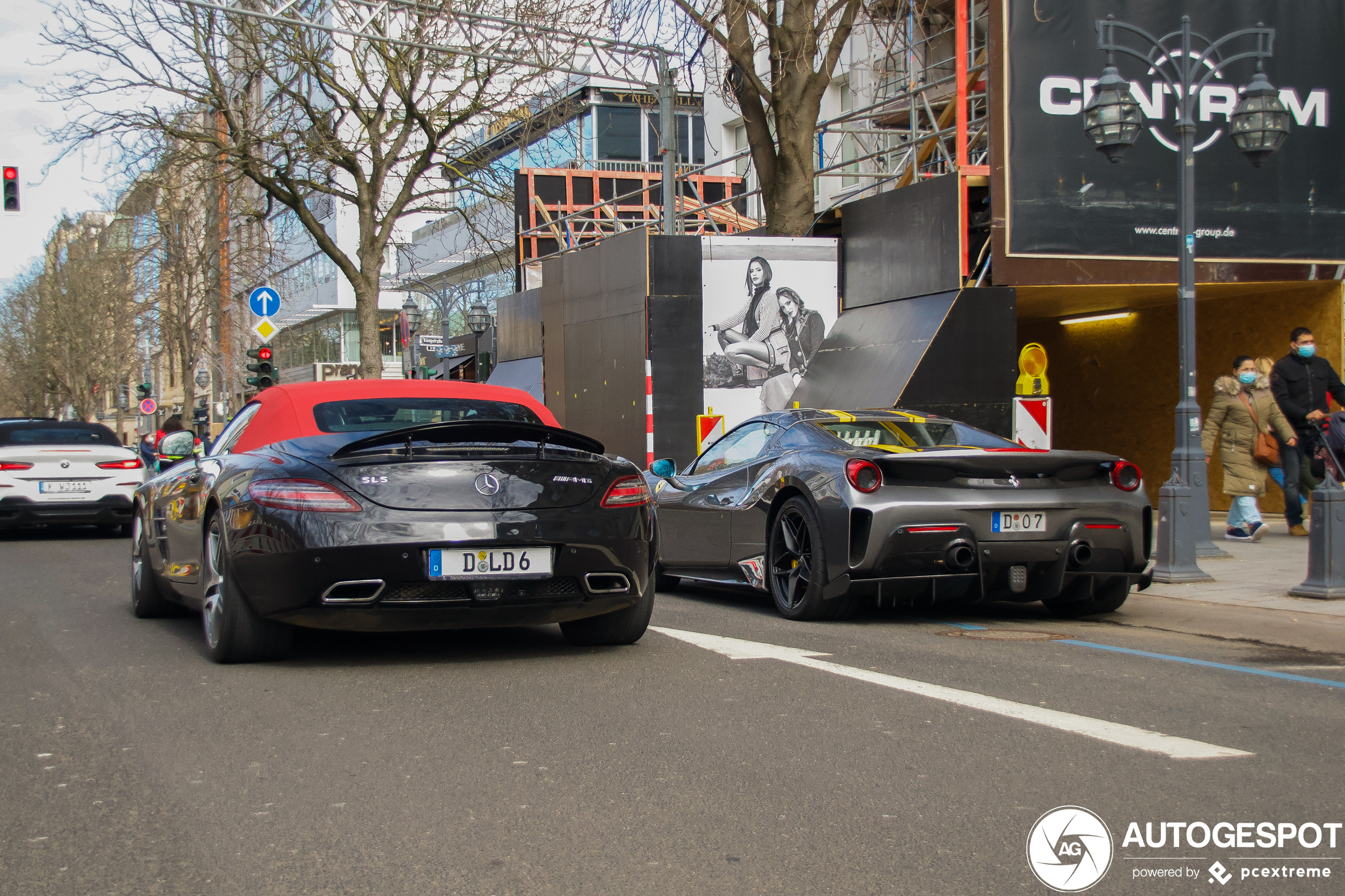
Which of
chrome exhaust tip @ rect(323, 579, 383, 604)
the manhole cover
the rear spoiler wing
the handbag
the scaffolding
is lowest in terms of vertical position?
the manhole cover

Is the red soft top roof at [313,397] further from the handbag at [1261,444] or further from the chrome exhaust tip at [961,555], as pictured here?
the handbag at [1261,444]

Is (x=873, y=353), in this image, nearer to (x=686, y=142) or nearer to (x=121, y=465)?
(x=121, y=465)

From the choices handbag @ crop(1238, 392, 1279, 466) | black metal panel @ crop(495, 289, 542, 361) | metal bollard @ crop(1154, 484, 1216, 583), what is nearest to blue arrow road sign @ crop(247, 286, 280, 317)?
black metal panel @ crop(495, 289, 542, 361)

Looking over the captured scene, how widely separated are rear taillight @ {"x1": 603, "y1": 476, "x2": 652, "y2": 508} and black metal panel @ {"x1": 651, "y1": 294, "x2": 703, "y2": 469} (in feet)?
37.3

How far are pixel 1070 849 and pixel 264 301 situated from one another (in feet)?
69.2

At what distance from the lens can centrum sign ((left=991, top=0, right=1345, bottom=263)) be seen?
1467cm

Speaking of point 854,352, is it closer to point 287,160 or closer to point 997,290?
→ point 997,290

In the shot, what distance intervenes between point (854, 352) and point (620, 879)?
13.6 meters

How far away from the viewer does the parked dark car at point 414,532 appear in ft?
18.2

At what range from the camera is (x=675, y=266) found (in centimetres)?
1767

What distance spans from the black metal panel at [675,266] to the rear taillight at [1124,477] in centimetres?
1040

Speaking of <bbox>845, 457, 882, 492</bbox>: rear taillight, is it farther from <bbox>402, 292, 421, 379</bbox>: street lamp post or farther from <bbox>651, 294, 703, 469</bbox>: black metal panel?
<bbox>402, 292, 421, 379</bbox>: street lamp post

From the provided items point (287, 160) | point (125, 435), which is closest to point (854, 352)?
point (287, 160)

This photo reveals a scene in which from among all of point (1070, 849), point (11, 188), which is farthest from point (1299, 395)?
point (11, 188)
